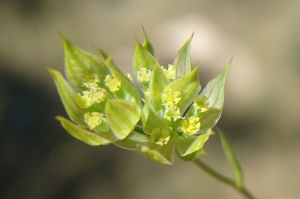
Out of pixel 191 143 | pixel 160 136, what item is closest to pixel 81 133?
pixel 160 136

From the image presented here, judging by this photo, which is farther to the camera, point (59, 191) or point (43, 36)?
point (43, 36)

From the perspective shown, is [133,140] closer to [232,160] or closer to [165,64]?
[232,160]

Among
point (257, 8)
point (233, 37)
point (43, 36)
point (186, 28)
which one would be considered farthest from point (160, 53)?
point (43, 36)

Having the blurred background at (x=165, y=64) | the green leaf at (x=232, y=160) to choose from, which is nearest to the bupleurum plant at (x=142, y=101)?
the green leaf at (x=232, y=160)

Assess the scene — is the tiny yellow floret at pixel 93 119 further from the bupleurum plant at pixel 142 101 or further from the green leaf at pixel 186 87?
the green leaf at pixel 186 87

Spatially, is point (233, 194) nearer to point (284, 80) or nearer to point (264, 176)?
point (264, 176)

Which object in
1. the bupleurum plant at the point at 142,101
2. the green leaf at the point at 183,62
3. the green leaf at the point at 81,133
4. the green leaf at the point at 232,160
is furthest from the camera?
the green leaf at the point at 232,160
